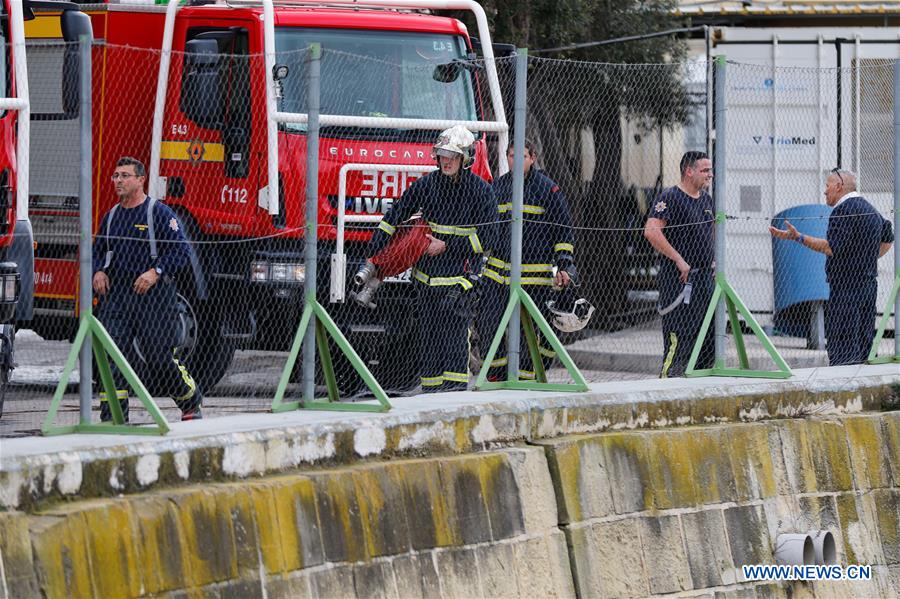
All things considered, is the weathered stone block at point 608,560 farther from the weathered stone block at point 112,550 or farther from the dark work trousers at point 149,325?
the weathered stone block at point 112,550

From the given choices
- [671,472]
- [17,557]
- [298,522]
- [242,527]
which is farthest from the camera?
[671,472]

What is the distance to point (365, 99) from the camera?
39.8ft

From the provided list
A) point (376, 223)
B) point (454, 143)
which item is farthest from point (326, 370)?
point (376, 223)

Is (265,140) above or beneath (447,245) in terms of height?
above

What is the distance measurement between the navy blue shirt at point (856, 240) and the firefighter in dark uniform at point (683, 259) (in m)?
1.14

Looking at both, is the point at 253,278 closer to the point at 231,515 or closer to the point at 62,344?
the point at 62,344

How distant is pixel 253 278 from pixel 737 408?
3171 millimetres

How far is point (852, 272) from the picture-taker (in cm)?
1198

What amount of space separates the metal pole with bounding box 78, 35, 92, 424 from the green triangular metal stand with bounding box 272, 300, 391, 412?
0.98m

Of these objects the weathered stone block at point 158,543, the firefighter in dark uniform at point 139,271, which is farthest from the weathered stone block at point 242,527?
the firefighter in dark uniform at point 139,271

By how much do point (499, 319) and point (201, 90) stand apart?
274 centimetres

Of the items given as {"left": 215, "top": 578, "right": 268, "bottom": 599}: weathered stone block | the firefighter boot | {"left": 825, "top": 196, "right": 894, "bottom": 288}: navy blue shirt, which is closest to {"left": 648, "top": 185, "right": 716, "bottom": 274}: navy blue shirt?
{"left": 825, "top": 196, "right": 894, "bottom": 288}: navy blue shirt

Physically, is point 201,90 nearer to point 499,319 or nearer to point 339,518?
point 499,319

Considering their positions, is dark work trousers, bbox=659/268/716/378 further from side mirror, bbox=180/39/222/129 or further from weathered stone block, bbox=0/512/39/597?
weathered stone block, bbox=0/512/39/597
